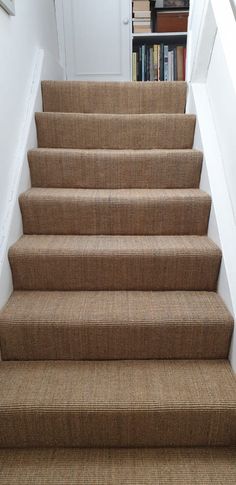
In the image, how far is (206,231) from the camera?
1.42 metres

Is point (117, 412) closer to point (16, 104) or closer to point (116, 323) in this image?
point (116, 323)

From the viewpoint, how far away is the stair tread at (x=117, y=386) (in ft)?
3.16

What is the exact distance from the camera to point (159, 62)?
8.79 ft

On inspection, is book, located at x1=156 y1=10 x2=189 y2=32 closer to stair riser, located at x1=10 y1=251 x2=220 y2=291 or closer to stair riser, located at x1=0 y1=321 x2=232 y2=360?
stair riser, located at x1=10 y1=251 x2=220 y2=291

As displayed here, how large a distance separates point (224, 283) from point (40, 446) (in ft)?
2.70

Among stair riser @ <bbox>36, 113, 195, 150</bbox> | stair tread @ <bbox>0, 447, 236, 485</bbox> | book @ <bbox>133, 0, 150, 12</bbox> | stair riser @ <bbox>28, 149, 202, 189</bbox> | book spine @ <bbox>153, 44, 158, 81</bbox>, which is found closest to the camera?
stair tread @ <bbox>0, 447, 236, 485</bbox>

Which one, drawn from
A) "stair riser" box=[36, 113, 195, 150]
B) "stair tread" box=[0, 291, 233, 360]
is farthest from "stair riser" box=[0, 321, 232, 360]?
"stair riser" box=[36, 113, 195, 150]

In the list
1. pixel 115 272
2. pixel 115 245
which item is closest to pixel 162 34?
pixel 115 245

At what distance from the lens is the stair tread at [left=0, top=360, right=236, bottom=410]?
963 mm

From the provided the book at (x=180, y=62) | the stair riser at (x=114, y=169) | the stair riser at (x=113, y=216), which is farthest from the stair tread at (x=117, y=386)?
the book at (x=180, y=62)

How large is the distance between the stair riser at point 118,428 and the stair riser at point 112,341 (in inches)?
8.4

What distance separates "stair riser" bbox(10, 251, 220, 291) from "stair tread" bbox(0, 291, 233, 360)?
0.41 feet

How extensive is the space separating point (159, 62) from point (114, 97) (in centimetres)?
116

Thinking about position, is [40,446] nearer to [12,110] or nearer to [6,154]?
[6,154]
